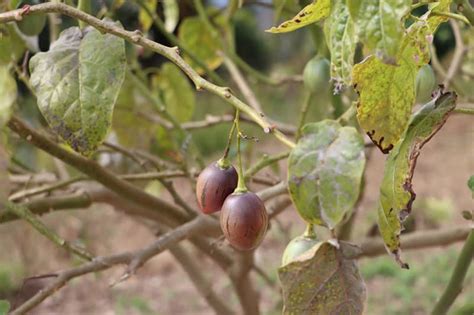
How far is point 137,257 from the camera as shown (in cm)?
102

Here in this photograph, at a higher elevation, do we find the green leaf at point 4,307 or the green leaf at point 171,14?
the green leaf at point 4,307

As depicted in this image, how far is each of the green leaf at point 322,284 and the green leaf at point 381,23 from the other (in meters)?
0.18

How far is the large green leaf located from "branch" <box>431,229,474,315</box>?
38cm

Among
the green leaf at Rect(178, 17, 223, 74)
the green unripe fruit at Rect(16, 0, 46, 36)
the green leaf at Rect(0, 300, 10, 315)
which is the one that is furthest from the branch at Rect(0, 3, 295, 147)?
the green leaf at Rect(178, 17, 223, 74)

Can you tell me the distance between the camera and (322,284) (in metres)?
0.61

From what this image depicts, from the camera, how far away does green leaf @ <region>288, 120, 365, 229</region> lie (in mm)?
485

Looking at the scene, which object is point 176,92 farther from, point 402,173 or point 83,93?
point 402,173

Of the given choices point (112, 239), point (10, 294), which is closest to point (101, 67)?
point (10, 294)

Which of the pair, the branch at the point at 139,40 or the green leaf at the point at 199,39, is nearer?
the branch at the point at 139,40

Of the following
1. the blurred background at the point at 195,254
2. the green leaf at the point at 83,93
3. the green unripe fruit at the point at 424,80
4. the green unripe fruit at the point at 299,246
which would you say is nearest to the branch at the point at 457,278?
the green unripe fruit at the point at 424,80

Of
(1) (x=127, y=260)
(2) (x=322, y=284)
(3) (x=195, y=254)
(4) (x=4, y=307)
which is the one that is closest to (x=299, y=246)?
(2) (x=322, y=284)

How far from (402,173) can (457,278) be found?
0.54 meters

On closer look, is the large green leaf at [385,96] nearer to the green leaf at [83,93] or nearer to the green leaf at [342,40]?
the green leaf at [342,40]

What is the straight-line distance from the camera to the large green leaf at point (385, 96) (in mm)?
632
